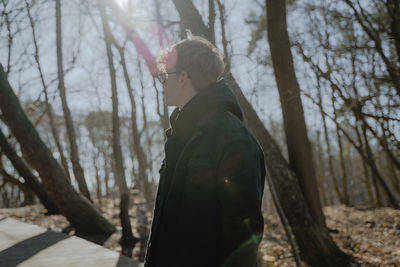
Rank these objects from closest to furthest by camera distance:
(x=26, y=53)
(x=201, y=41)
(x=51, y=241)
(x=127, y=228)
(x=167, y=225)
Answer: (x=167, y=225) → (x=201, y=41) → (x=51, y=241) → (x=127, y=228) → (x=26, y=53)

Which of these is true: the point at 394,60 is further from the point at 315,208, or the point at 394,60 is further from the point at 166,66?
the point at 166,66

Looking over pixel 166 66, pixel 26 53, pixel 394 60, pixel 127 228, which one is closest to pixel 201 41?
pixel 166 66

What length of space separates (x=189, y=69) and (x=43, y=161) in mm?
5149

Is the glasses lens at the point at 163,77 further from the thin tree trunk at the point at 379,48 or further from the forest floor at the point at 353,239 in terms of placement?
the thin tree trunk at the point at 379,48

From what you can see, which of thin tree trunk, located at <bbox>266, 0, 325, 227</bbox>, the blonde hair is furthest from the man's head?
thin tree trunk, located at <bbox>266, 0, 325, 227</bbox>

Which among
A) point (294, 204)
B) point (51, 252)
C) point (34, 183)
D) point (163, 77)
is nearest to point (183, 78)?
point (163, 77)

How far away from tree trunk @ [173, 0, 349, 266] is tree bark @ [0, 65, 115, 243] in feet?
12.0

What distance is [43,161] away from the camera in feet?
19.5

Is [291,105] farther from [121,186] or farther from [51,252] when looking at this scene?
[51,252]

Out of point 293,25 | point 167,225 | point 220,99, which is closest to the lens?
point 167,225

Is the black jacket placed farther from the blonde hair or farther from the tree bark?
the tree bark

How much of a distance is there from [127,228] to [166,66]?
593 centimetres

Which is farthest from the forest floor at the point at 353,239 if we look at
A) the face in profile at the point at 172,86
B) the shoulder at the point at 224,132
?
the shoulder at the point at 224,132

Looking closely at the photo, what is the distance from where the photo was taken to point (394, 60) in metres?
8.26
